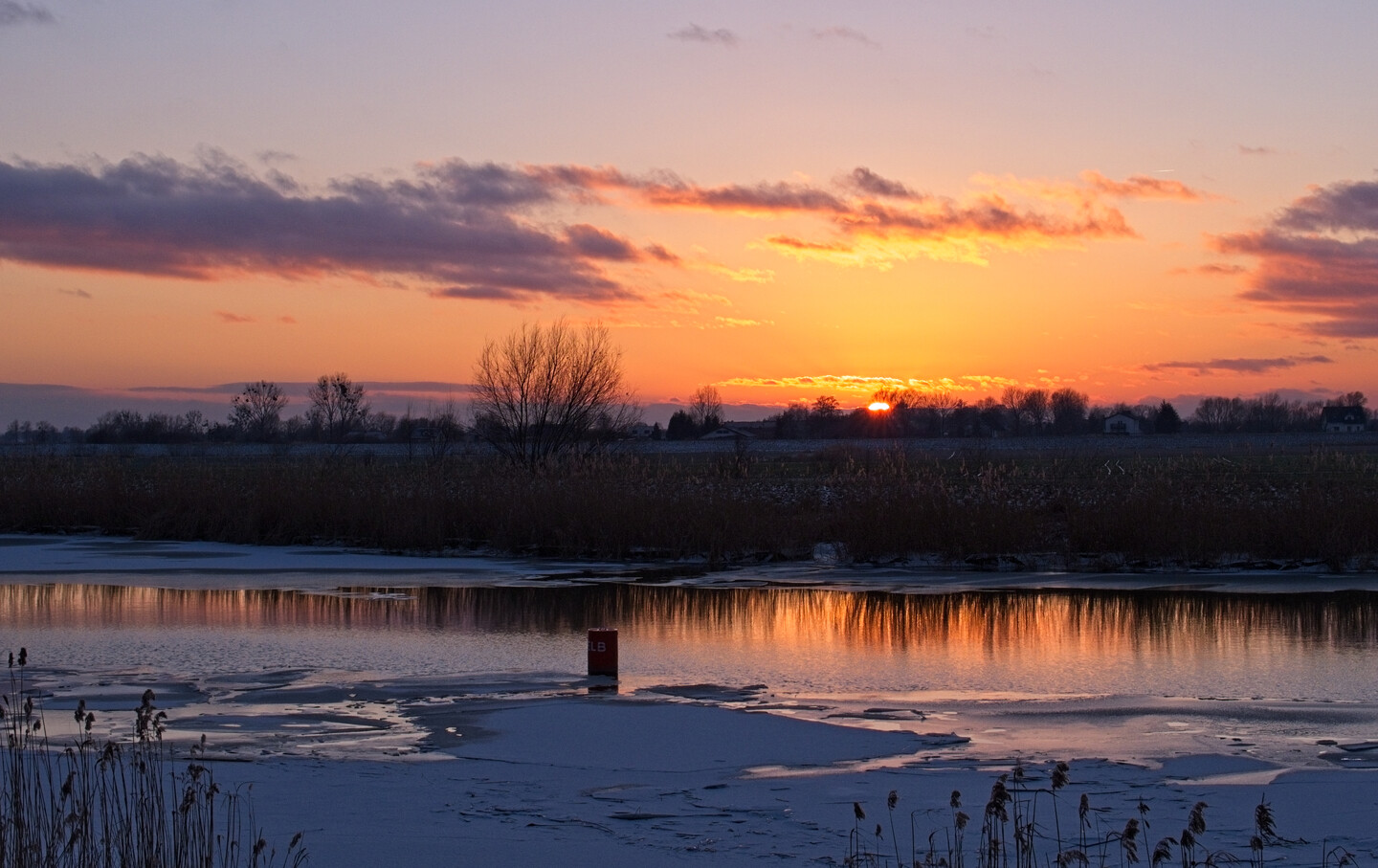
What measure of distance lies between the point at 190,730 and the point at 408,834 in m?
3.14

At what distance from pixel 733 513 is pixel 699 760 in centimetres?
1600

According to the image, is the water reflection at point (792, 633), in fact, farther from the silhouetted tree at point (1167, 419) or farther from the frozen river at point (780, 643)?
the silhouetted tree at point (1167, 419)

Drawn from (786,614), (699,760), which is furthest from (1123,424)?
(699,760)

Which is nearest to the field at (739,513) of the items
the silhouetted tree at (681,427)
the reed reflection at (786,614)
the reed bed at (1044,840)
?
the reed reflection at (786,614)

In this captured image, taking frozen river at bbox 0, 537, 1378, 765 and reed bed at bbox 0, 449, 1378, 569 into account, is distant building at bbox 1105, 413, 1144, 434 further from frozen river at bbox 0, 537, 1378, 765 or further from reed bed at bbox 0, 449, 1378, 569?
frozen river at bbox 0, 537, 1378, 765

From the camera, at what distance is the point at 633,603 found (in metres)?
17.0

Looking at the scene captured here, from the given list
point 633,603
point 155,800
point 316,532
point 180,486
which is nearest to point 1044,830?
point 155,800

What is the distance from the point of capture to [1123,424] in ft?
452

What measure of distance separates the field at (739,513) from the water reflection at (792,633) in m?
4.11

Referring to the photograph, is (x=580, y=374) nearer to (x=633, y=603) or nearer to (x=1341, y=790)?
(x=633, y=603)

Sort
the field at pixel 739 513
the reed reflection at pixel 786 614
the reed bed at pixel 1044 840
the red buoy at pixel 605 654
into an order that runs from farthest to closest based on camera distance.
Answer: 1. the field at pixel 739 513
2. the reed reflection at pixel 786 614
3. the red buoy at pixel 605 654
4. the reed bed at pixel 1044 840

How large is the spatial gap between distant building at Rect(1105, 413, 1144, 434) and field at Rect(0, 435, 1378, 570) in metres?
109

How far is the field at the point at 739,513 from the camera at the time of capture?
21781 millimetres

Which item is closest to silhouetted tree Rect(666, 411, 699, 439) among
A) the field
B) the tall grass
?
the field
